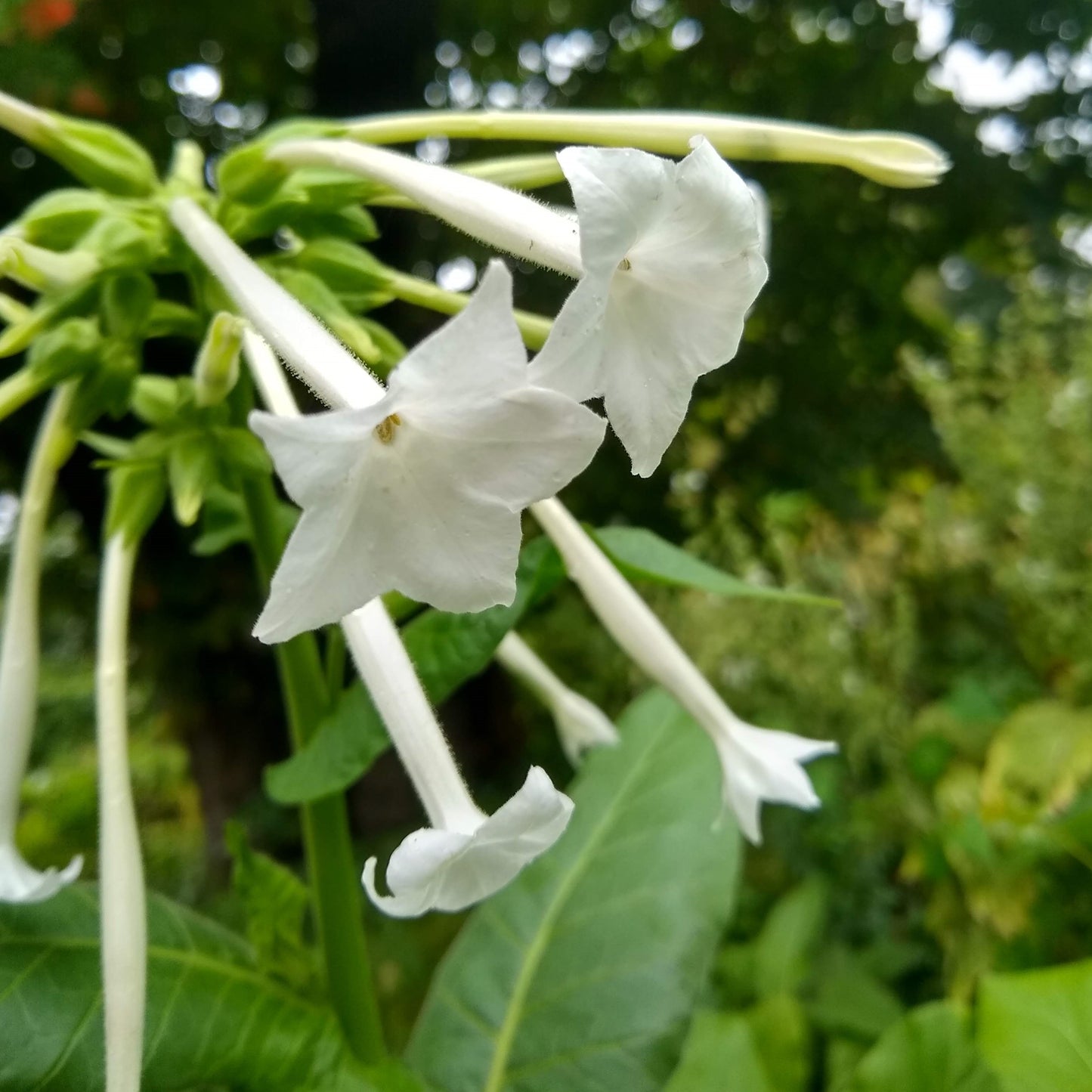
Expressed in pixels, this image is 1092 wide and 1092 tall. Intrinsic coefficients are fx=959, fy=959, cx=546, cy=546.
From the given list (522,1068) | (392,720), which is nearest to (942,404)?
(522,1068)

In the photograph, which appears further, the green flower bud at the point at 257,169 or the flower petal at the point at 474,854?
the green flower bud at the point at 257,169

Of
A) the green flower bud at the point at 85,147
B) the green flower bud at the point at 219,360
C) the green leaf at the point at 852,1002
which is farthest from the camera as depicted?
the green leaf at the point at 852,1002

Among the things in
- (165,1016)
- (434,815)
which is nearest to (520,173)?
(434,815)

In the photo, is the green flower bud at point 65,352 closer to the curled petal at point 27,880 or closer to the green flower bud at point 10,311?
the green flower bud at point 10,311

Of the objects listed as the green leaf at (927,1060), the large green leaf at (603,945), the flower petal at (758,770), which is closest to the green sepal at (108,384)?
the flower petal at (758,770)

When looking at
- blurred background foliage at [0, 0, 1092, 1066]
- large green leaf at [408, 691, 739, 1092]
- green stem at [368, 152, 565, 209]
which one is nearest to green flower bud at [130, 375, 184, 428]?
green stem at [368, 152, 565, 209]

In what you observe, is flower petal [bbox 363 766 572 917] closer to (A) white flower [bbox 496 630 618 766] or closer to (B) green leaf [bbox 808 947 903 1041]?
(A) white flower [bbox 496 630 618 766]

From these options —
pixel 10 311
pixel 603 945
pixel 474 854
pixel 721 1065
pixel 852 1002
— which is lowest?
pixel 852 1002

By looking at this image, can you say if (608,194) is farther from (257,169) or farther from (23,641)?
(23,641)
